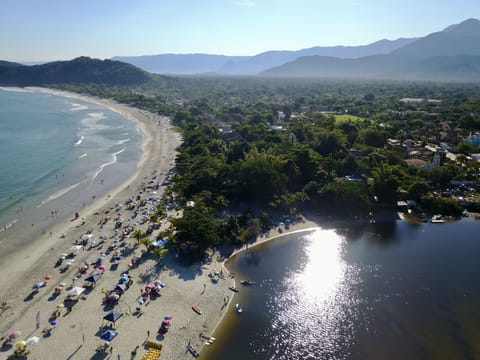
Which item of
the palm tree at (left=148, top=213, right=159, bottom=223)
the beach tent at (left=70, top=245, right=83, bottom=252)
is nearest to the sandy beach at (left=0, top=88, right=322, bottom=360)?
the beach tent at (left=70, top=245, right=83, bottom=252)

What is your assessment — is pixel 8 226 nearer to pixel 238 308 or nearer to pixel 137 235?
pixel 137 235

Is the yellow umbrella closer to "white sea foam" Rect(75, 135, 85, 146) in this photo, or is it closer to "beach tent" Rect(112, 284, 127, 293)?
"beach tent" Rect(112, 284, 127, 293)

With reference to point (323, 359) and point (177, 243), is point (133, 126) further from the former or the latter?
point (323, 359)

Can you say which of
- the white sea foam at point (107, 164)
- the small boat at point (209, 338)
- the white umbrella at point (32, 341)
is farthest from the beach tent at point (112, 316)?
the white sea foam at point (107, 164)

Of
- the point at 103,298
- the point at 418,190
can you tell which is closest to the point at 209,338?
the point at 103,298

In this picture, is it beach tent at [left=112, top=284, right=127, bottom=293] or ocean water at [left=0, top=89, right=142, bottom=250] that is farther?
ocean water at [left=0, top=89, right=142, bottom=250]

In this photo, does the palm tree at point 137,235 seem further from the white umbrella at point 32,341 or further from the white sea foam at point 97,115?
the white sea foam at point 97,115
